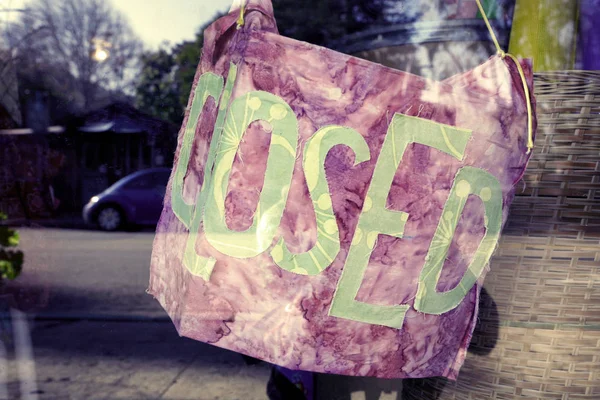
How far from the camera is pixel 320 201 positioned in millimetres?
803

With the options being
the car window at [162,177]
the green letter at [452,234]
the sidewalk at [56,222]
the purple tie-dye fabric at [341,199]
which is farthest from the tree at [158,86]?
the green letter at [452,234]

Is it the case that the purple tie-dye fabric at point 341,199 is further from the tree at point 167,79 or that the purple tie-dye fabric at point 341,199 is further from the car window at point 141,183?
the car window at point 141,183

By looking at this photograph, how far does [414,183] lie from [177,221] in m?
0.41

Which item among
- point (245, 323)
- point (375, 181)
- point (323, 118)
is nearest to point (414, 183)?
point (375, 181)

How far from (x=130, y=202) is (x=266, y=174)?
1.74 meters

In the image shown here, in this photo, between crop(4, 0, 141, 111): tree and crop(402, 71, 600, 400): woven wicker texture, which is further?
crop(4, 0, 141, 111): tree

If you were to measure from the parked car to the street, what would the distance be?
7.9 inches

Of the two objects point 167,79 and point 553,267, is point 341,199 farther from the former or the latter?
point 167,79

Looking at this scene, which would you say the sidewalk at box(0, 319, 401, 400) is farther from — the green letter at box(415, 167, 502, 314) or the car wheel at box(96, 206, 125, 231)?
the green letter at box(415, 167, 502, 314)

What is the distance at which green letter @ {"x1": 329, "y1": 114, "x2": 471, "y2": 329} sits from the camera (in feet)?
2.68

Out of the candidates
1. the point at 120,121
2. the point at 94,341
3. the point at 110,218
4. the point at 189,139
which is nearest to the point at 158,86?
the point at 120,121

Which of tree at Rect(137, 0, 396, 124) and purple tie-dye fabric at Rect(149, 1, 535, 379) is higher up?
tree at Rect(137, 0, 396, 124)

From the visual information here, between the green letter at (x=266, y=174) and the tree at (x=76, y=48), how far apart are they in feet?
4.66

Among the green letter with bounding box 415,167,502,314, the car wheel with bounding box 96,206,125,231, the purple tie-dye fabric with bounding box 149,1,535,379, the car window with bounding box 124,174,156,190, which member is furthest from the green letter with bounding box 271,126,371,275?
the car wheel with bounding box 96,206,125,231
